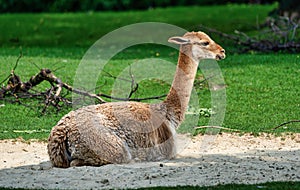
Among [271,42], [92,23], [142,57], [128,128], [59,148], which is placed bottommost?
[92,23]

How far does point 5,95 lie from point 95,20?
40.8 feet

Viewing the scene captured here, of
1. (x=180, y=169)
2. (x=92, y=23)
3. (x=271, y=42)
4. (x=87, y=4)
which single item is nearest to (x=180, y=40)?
(x=180, y=169)

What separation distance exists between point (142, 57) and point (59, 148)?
8920 millimetres

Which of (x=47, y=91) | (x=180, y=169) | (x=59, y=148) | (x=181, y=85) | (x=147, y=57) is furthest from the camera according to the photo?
(x=147, y=57)

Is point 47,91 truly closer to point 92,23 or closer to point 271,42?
point 271,42

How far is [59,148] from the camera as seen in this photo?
8.51 m

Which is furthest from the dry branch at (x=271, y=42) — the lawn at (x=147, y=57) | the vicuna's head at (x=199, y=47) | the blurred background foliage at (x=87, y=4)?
the blurred background foliage at (x=87, y=4)

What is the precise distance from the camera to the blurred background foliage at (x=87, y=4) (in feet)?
108

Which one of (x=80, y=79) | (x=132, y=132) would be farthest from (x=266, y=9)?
(x=132, y=132)

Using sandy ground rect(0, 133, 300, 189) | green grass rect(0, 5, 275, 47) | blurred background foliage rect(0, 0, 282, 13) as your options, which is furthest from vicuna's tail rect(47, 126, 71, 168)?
blurred background foliage rect(0, 0, 282, 13)

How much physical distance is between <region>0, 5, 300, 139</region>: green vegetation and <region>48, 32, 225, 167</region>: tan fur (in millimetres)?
1941

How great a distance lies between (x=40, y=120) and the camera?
1180 cm

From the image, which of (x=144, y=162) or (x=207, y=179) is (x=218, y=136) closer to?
(x=144, y=162)

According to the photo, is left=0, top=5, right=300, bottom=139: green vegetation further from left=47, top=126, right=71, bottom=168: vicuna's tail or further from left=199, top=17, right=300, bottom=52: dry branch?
left=47, top=126, right=71, bottom=168: vicuna's tail
